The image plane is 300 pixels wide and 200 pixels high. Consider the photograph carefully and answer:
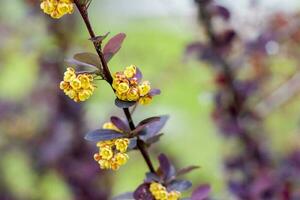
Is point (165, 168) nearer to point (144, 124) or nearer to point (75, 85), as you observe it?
point (144, 124)

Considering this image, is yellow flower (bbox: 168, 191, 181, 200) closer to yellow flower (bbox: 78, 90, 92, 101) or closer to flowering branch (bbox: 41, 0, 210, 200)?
flowering branch (bbox: 41, 0, 210, 200)

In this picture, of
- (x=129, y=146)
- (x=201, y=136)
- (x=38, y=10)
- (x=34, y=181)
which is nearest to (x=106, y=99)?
(x=201, y=136)

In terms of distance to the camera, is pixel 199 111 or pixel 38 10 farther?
pixel 199 111

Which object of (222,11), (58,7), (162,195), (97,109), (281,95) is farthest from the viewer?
(97,109)

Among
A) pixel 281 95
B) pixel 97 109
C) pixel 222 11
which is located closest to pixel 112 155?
pixel 222 11

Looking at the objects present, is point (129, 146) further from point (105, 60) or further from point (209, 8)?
point (209, 8)

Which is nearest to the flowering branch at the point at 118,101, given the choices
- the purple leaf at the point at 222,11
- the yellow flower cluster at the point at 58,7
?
the yellow flower cluster at the point at 58,7
